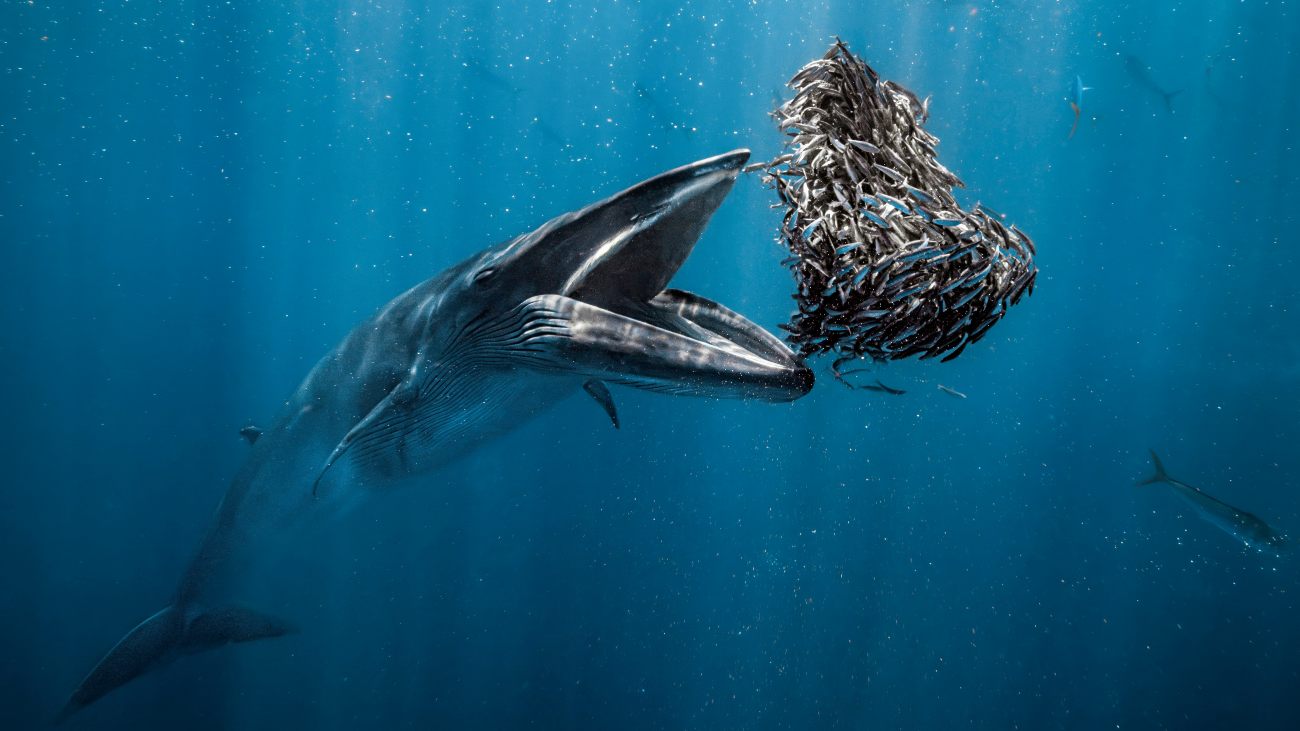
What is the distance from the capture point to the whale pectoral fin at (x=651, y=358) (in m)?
2.41

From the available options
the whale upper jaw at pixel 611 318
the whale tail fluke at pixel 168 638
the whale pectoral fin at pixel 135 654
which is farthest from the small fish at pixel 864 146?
the whale pectoral fin at pixel 135 654

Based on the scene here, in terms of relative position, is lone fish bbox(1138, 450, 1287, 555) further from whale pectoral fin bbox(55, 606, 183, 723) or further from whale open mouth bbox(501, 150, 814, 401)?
whale pectoral fin bbox(55, 606, 183, 723)

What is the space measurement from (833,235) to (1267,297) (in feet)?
79.1

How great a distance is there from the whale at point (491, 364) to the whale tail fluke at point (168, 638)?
2cm

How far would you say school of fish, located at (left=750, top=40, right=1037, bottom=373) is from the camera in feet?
7.00

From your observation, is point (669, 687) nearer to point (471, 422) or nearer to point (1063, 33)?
point (471, 422)

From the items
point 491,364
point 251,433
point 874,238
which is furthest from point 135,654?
point 874,238

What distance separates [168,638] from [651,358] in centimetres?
789

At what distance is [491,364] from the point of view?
4.07m

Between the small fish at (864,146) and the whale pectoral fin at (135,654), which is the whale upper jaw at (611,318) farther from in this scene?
the whale pectoral fin at (135,654)

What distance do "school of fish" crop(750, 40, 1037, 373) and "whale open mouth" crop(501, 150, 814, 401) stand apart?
0.90ft

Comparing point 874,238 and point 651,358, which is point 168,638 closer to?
point 651,358

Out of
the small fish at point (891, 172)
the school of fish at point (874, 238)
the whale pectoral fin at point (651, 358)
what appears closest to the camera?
the school of fish at point (874, 238)

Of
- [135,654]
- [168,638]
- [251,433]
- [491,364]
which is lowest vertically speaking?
[135,654]
